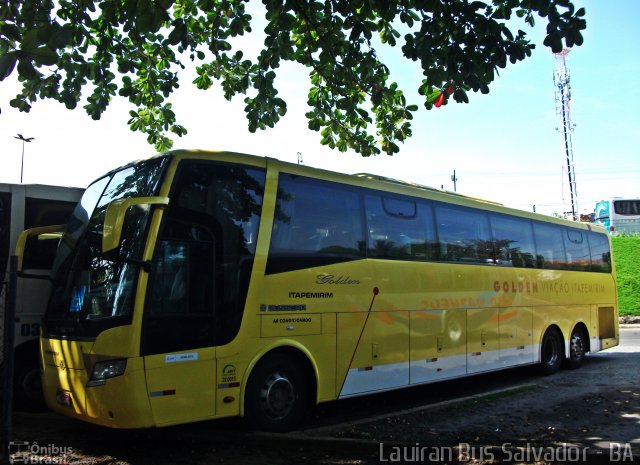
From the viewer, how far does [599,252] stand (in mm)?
13859

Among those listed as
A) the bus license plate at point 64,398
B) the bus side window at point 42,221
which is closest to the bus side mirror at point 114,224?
the bus license plate at point 64,398

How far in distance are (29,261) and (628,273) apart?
2469cm

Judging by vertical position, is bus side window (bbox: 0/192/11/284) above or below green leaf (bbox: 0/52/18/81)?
below

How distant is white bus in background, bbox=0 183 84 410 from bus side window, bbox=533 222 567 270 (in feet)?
29.9

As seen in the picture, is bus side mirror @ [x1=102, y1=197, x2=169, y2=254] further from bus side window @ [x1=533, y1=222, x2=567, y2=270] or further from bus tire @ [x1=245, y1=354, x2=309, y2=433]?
bus side window @ [x1=533, y1=222, x2=567, y2=270]

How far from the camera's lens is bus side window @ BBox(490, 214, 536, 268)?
10.3 m

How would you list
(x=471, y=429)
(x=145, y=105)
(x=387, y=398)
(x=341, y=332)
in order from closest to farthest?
1. (x=471, y=429)
2. (x=341, y=332)
3. (x=387, y=398)
4. (x=145, y=105)

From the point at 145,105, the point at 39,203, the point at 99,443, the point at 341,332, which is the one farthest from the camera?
the point at 145,105

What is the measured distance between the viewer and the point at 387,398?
8.88 metres

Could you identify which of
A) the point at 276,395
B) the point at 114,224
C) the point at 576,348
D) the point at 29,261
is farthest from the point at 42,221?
the point at 576,348

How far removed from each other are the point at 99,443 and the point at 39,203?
12.3 ft

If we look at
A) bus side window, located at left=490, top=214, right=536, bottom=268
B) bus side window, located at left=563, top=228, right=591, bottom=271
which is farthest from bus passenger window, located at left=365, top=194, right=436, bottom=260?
bus side window, located at left=563, top=228, right=591, bottom=271

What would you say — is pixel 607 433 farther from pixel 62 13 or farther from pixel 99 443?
pixel 62 13

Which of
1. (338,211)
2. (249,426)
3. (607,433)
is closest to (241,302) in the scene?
(249,426)
